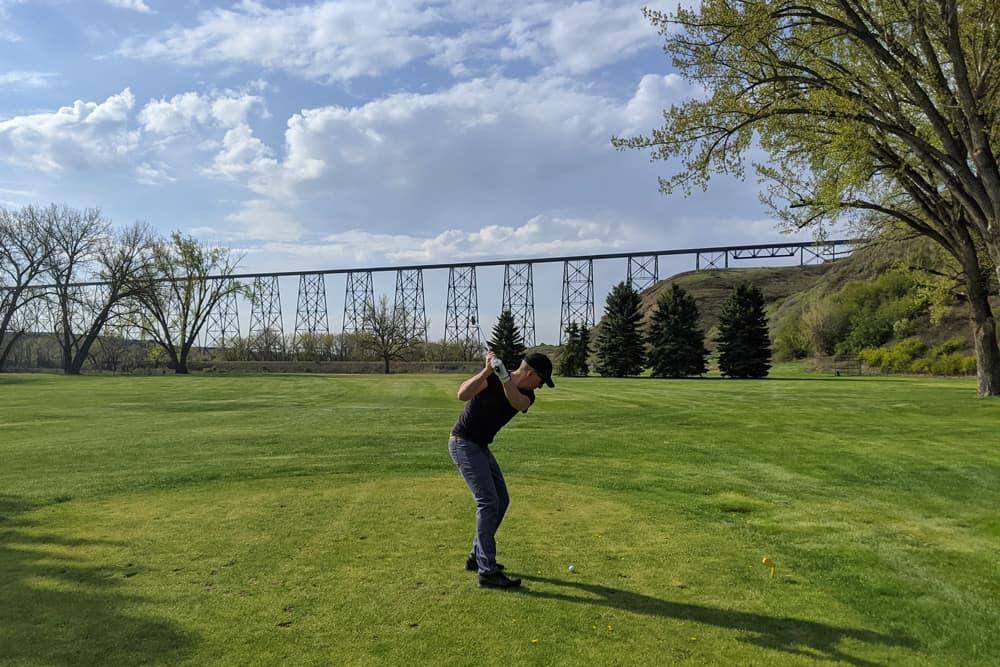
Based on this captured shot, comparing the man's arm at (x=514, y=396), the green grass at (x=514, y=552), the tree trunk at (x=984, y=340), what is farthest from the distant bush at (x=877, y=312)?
the man's arm at (x=514, y=396)

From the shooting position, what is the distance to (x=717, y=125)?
57.3 ft

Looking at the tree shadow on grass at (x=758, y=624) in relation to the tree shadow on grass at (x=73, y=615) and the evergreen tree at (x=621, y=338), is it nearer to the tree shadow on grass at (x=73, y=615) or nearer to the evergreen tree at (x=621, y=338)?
the tree shadow on grass at (x=73, y=615)

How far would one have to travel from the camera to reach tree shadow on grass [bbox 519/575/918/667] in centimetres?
420

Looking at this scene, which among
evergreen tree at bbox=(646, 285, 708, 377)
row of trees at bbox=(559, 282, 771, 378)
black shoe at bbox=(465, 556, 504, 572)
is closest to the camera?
black shoe at bbox=(465, 556, 504, 572)

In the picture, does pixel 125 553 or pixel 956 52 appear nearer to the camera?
pixel 125 553

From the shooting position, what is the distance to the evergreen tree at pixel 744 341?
4834 cm

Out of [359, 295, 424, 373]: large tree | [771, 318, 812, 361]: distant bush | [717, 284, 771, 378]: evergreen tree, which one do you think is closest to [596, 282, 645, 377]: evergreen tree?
[717, 284, 771, 378]: evergreen tree

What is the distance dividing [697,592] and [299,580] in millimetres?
3260

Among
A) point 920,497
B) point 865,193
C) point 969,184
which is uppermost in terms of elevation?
point 865,193

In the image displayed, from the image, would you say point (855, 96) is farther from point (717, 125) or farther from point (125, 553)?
point (125, 553)

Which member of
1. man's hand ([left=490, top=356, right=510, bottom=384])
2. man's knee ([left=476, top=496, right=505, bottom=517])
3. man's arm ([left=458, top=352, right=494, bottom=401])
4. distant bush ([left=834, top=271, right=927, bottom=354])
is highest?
distant bush ([left=834, top=271, right=927, bottom=354])

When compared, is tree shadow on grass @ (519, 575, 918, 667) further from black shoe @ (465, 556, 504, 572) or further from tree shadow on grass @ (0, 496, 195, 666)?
tree shadow on grass @ (0, 496, 195, 666)

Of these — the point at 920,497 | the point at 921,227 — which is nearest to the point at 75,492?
the point at 920,497

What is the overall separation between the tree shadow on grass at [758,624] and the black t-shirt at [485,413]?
1.32m
